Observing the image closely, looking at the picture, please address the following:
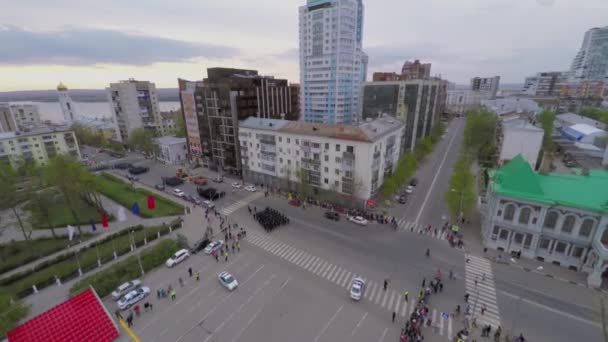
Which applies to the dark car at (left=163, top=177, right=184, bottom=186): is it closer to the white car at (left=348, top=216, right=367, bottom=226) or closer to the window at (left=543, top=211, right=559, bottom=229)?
the white car at (left=348, top=216, right=367, bottom=226)

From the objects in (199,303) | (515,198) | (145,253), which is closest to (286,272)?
(199,303)

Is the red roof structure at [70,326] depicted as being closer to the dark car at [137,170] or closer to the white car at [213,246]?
the white car at [213,246]

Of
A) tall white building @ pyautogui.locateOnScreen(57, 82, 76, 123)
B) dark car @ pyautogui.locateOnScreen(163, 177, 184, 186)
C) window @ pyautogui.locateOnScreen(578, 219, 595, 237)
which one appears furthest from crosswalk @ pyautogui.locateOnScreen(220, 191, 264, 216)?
tall white building @ pyautogui.locateOnScreen(57, 82, 76, 123)

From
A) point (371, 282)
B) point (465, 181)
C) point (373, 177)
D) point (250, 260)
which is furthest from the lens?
point (373, 177)

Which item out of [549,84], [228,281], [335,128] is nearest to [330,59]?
[335,128]

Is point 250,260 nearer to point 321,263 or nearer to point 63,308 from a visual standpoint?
point 321,263

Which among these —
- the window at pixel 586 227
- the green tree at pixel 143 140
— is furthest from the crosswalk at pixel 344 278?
the green tree at pixel 143 140
